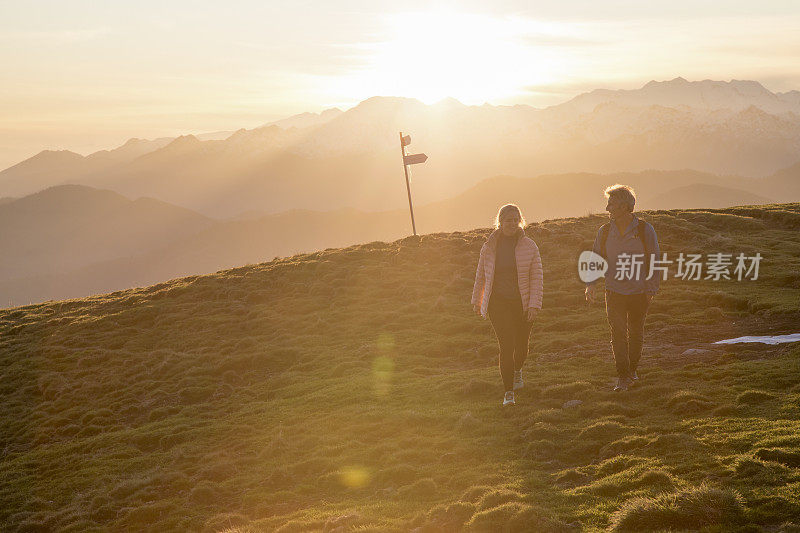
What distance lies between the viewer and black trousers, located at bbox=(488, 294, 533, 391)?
10430 mm

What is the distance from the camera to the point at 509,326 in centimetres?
1052

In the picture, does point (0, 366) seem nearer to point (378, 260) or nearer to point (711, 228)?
point (378, 260)

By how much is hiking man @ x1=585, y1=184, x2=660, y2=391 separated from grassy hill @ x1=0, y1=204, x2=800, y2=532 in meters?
1.22

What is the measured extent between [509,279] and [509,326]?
2.74ft

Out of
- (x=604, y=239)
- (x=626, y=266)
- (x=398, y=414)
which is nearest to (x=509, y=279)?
(x=604, y=239)

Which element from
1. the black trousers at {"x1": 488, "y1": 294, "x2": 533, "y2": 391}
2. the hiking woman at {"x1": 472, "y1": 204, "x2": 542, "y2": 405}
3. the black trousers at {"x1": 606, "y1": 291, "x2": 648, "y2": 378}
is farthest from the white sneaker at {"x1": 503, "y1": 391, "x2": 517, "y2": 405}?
the black trousers at {"x1": 606, "y1": 291, "x2": 648, "y2": 378}

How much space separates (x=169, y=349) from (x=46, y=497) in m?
10.6

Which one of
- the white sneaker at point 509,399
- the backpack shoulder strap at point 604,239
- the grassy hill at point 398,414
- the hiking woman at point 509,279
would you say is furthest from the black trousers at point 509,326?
the backpack shoulder strap at point 604,239

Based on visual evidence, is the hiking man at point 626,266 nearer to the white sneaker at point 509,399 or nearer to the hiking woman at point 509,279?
the hiking woman at point 509,279

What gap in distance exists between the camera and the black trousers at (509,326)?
10430mm

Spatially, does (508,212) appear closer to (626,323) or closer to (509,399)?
(626,323)

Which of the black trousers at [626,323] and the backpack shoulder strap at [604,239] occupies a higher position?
the backpack shoulder strap at [604,239]

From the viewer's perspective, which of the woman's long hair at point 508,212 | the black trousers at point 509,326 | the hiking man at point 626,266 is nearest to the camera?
the hiking man at point 626,266

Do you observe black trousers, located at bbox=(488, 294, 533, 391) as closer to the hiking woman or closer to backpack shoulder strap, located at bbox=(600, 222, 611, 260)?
the hiking woman
